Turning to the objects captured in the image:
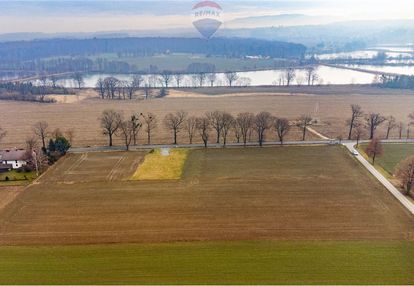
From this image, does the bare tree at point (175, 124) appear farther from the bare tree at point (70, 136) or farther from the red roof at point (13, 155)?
the red roof at point (13, 155)

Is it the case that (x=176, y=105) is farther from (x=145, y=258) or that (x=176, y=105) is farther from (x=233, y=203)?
(x=145, y=258)

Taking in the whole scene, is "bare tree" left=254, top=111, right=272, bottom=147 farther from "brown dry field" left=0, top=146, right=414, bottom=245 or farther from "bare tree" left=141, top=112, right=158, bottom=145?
"bare tree" left=141, top=112, right=158, bottom=145

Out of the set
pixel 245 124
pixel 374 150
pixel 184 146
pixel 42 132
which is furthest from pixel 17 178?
pixel 374 150

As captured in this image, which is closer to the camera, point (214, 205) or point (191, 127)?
point (214, 205)

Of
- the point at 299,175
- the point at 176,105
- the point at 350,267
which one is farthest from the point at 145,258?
the point at 176,105

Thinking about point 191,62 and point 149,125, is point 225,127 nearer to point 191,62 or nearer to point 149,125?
point 149,125
